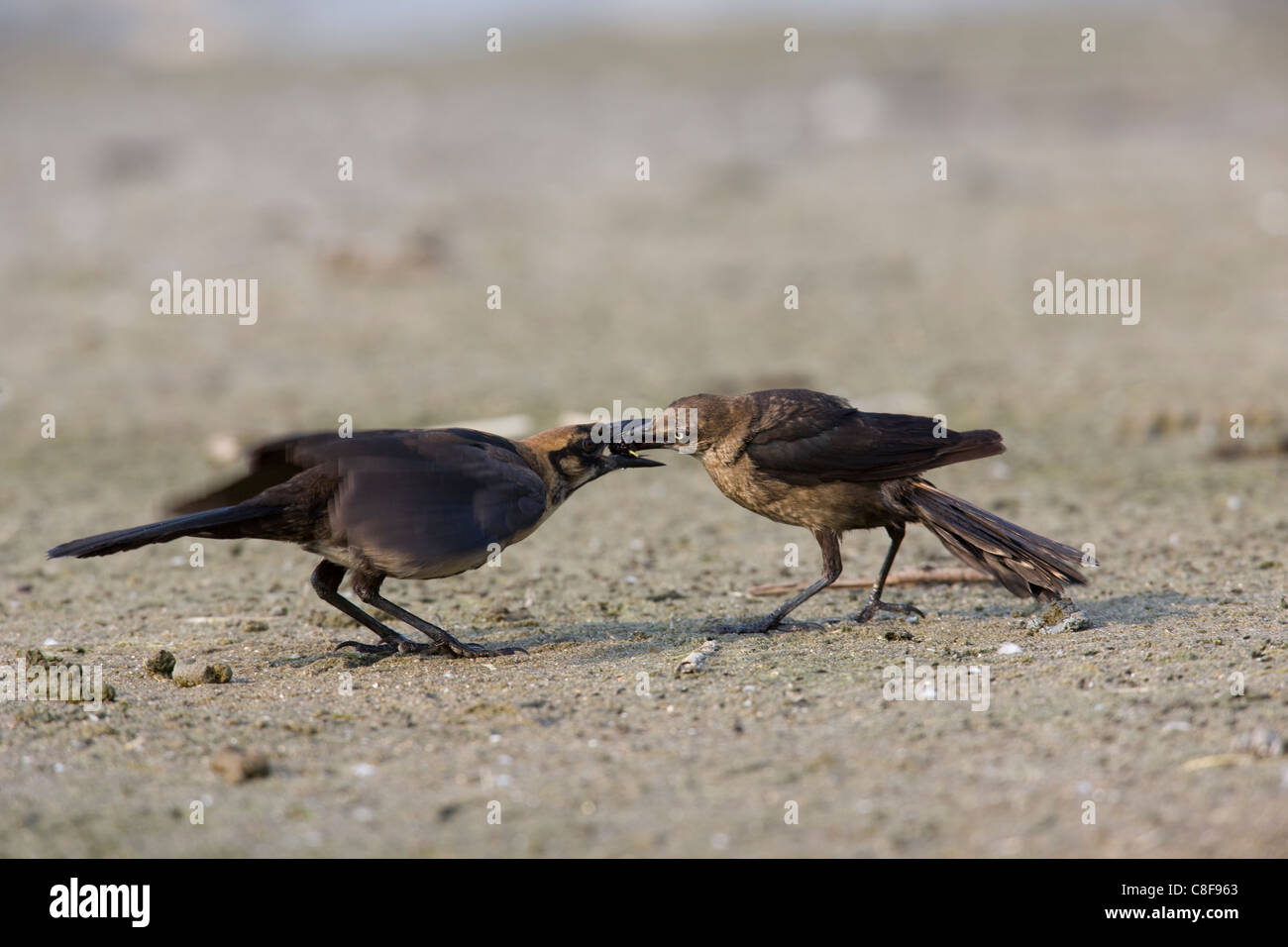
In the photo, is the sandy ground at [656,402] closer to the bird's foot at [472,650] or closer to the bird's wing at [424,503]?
the bird's foot at [472,650]

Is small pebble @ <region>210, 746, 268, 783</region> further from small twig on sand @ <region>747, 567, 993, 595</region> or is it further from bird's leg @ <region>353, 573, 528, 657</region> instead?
small twig on sand @ <region>747, 567, 993, 595</region>

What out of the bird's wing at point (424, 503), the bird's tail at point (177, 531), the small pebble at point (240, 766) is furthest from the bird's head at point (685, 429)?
the small pebble at point (240, 766)

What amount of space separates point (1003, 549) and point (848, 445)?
2.48 feet

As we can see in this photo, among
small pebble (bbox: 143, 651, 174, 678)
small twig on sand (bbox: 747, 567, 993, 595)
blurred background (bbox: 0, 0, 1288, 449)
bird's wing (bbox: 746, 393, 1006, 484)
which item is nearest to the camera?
small pebble (bbox: 143, 651, 174, 678)

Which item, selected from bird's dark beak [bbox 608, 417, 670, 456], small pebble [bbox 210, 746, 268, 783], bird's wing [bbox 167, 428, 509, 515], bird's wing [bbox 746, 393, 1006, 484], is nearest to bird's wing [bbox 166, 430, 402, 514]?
bird's wing [bbox 167, 428, 509, 515]

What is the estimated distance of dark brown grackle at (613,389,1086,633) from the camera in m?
5.88

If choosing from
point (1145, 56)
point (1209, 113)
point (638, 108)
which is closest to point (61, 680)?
point (638, 108)

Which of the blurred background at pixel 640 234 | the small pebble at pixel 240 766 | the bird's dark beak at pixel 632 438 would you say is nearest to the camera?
the small pebble at pixel 240 766

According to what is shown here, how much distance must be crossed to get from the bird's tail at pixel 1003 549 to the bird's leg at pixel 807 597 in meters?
0.40

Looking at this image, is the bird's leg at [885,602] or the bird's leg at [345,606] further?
the bird's leg at [885,602]

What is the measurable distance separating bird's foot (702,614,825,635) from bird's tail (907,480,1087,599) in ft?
2.20

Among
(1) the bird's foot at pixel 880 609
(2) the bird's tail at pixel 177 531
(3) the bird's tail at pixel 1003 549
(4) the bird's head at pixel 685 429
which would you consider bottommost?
(1) the bird's foot at pixel 880 609

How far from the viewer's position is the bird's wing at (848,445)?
5984 millimetres

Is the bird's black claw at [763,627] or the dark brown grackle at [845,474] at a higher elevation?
the dark brown grackle at [845,474]
